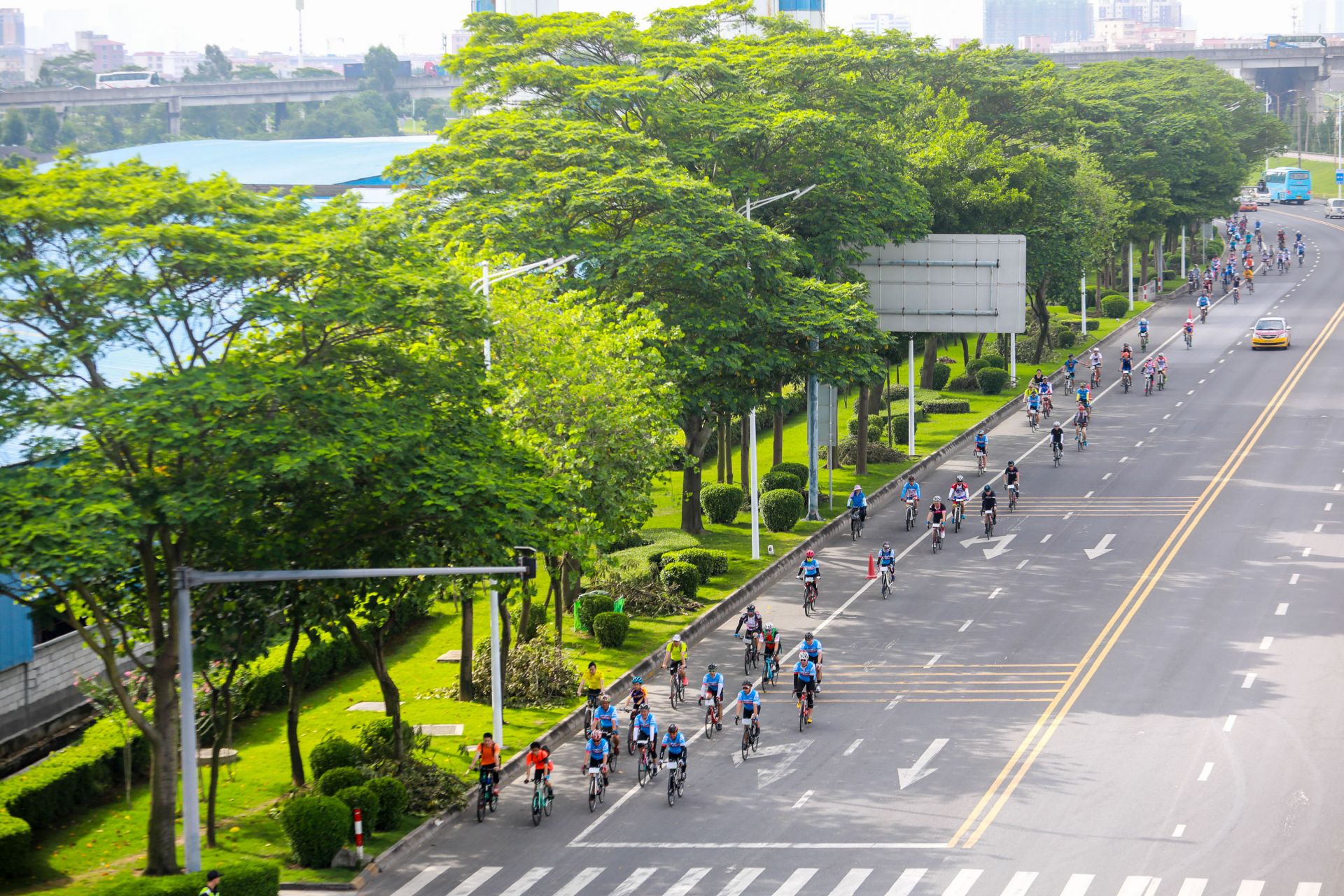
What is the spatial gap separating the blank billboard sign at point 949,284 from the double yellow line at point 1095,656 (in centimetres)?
864

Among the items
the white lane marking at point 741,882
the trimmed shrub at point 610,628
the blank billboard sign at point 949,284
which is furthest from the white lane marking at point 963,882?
the blank billboard sign at point 949,284

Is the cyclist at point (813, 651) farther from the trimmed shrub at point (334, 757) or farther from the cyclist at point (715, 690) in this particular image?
the trimmed shrub at point (334, 757)

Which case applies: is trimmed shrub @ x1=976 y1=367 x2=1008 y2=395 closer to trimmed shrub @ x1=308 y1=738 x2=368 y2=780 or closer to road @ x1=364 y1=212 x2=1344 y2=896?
road @ x1=364 y1=212 x2=1344 y2=896

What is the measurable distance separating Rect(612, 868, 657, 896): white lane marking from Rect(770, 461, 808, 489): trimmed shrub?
28819 millimetres

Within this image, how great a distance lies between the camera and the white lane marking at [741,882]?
26.0m

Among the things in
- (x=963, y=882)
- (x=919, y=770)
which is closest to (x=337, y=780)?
(x=919, y=770)

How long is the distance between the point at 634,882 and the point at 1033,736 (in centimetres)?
1005

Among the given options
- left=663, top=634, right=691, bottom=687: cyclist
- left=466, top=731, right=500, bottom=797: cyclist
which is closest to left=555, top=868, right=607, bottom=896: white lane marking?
left=466, top=731, right=500, bottom=797: cyclist

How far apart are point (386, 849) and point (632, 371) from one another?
14562mm

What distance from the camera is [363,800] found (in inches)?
1135

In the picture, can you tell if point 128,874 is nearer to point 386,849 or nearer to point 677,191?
point 386,849

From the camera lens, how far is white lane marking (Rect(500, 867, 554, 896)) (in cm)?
2655

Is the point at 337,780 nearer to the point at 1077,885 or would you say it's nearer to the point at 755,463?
the point at 1077,885

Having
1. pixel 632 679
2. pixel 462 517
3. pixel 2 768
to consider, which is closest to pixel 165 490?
pixel 462 517
